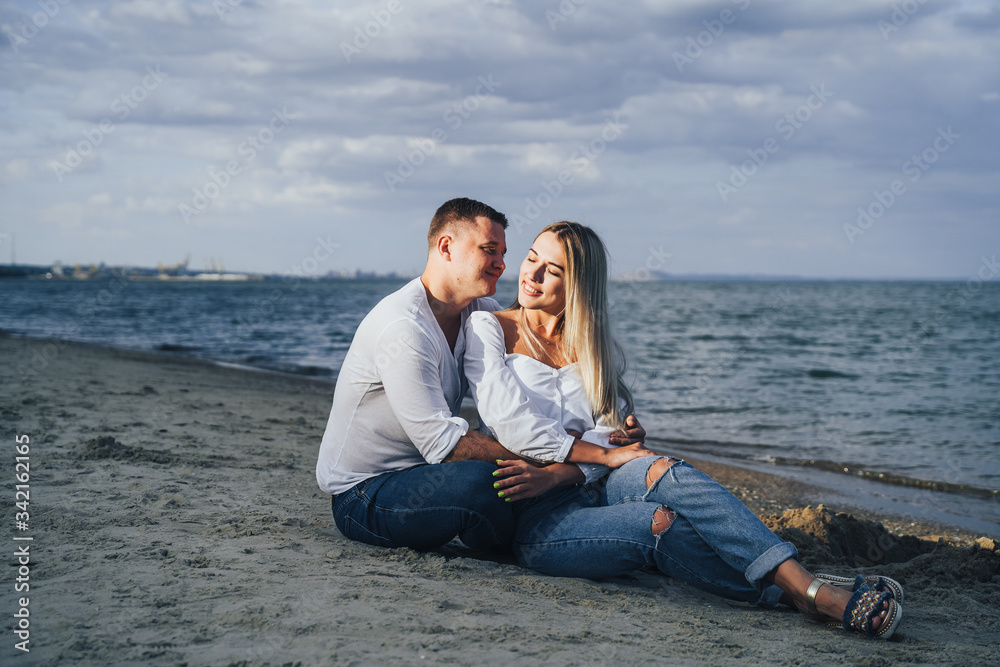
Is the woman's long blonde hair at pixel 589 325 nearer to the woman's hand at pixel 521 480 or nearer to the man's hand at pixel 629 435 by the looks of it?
the man's hand at pixel 629 435

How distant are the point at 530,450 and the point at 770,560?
117cm

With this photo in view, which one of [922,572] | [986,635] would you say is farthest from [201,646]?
[922,572]

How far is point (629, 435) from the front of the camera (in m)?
3.76

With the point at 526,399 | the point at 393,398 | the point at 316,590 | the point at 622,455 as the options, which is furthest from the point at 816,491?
the point at 316,590

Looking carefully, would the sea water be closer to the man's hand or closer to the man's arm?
the man's hand

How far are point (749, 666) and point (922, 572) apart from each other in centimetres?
225

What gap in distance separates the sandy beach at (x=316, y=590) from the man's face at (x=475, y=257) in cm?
136

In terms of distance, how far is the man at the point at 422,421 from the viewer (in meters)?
3.28

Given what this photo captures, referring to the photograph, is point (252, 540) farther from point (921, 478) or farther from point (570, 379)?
point (921, 478)

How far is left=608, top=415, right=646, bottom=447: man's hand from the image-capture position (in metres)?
3.68

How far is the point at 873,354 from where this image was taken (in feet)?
63.5

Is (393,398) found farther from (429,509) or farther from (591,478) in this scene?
(591,478)

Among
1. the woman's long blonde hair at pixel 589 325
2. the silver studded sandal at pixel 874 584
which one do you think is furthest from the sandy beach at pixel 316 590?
the woman's long blonde hair at pixel 589 325

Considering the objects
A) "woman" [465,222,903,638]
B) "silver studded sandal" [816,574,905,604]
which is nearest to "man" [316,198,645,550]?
"woman" [465,222,903,638]
